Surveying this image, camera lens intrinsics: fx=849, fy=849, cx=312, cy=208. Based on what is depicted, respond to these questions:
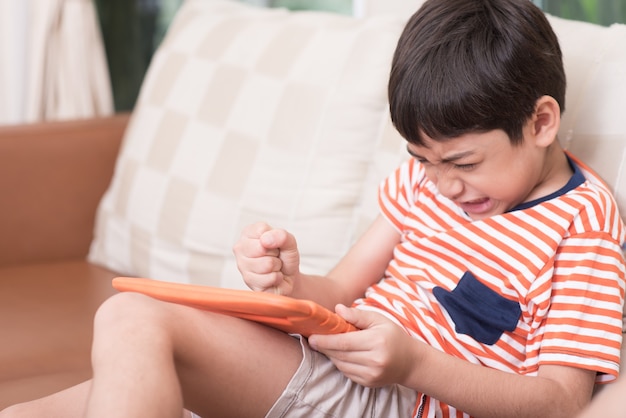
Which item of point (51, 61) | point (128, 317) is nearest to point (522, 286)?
point (128, 317)

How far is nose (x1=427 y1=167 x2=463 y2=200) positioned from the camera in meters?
1.10

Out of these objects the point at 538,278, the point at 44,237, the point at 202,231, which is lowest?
the point at 44,237

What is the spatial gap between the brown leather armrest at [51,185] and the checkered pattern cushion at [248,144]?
0.33ft

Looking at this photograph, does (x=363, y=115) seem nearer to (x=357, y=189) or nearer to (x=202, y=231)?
(x=357, y=189)

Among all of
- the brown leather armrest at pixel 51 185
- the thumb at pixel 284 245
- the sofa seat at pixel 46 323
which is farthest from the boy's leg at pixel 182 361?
the brown leather armrest at pixel 51 185

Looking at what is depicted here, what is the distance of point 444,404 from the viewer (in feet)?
3.61

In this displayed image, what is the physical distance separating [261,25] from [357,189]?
20.1 inches

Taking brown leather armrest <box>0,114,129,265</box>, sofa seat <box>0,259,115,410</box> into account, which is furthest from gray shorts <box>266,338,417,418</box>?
brown leather armrest <box>0,114,129,265</box>

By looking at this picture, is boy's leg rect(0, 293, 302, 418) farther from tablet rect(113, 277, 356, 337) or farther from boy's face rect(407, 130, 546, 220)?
boy's face rect(407, 130, 546, 220)

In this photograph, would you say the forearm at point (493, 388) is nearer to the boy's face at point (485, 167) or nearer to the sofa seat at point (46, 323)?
the boy's face at point (485, 167)

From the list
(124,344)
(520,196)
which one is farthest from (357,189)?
(124,344)

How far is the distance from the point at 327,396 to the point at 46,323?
80cm

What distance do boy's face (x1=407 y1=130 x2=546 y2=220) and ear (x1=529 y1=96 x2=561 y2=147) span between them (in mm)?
14

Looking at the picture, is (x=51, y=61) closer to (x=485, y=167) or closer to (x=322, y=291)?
(x=322, y=291)
